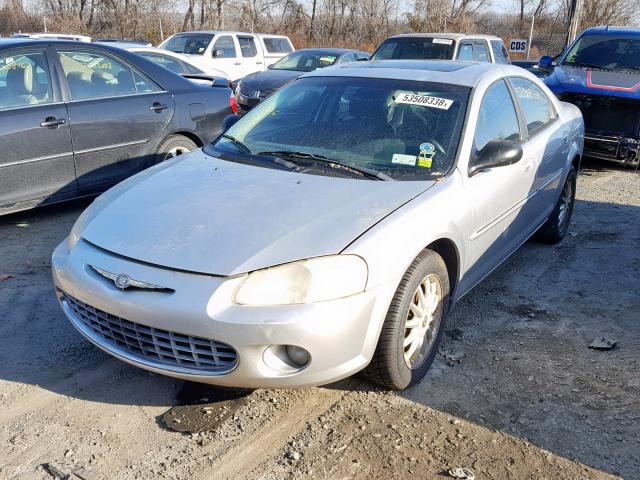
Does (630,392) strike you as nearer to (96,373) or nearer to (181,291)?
(181,291)

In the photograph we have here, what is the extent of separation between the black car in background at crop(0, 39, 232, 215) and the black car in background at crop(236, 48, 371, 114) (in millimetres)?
4084

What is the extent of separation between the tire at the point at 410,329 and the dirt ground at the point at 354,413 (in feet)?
0.40

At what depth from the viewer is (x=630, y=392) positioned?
3.21 metres

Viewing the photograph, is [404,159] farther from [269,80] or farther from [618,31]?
[269,80]

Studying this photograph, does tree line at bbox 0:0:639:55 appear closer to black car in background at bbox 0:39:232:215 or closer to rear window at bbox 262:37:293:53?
rear window at bbox 262:37:293:53

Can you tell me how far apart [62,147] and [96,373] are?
272 cm

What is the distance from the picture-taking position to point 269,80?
11750 millimetres

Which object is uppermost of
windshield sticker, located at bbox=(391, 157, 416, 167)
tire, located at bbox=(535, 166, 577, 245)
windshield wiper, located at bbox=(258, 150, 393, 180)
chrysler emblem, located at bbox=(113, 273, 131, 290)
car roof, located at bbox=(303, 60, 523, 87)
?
car roof, located at bbox=(303, 60, 523, 87)

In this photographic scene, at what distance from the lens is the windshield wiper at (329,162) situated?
3379 millimetres

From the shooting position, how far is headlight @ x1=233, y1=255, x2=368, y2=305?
2.58 m

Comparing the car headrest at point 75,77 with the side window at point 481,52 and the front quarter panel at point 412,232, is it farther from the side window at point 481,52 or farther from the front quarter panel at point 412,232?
the side window at point 481,52

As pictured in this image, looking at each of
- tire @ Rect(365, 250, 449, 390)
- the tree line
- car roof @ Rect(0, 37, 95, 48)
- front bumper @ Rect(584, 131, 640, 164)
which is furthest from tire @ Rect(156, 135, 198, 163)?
the tree line

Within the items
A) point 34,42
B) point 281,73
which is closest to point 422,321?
point 34,42

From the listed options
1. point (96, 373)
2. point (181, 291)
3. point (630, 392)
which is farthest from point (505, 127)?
point (96, 373)
